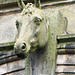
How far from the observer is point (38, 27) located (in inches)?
185

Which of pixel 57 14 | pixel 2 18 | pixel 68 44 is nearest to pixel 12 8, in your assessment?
pixel 2 18

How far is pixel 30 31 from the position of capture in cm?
461

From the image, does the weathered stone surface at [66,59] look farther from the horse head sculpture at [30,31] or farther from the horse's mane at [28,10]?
the horse's mane at [28,10]

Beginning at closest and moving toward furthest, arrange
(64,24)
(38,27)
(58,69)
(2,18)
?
(38,27)
(58,69)
(64,24)
(2,18)

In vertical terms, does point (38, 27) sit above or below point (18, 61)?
above

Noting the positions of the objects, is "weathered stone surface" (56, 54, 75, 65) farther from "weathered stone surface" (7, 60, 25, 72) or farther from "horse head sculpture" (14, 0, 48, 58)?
"weathered stone surface" (7, 60, 25, 72)

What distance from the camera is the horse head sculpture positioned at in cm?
444

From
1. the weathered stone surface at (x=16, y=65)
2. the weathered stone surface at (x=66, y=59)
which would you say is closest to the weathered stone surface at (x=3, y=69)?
the weathered stone surface at (x=16, y=65)

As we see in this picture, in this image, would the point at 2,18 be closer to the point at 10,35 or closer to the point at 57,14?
the point at 10,35

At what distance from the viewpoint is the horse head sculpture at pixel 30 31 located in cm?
444

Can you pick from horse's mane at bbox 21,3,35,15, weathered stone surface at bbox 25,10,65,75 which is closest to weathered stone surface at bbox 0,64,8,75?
weathered stone surface at bbox 25,10,65,75

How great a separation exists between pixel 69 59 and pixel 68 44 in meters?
0.20

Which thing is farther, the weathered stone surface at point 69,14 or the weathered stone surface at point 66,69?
the weathered stone surface at point 69,14

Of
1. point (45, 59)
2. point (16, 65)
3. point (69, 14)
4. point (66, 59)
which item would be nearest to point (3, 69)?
point (16, 65)
